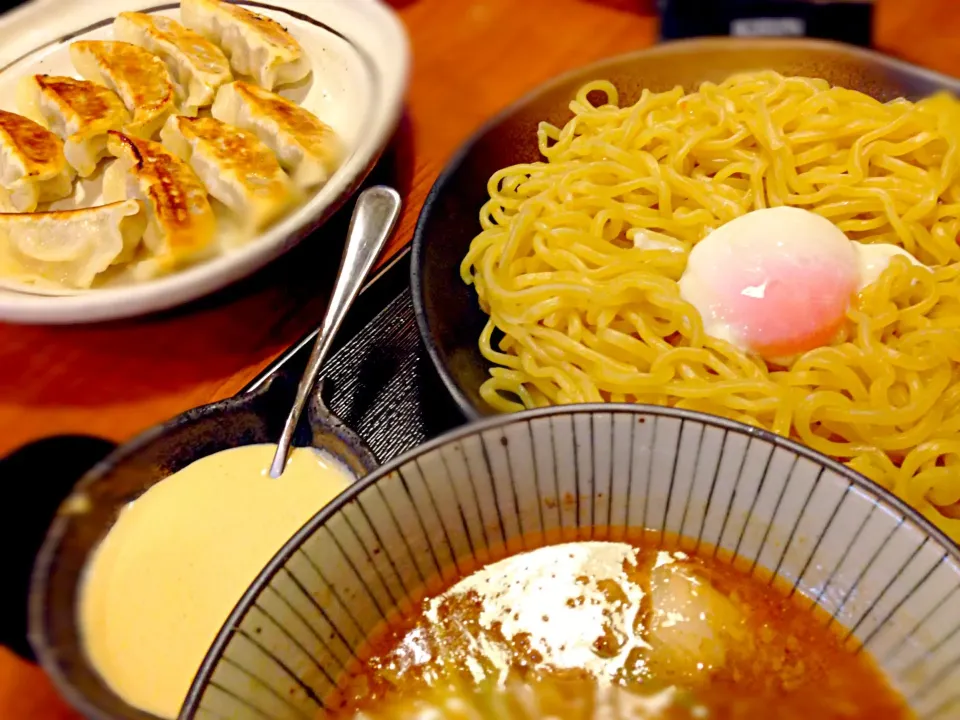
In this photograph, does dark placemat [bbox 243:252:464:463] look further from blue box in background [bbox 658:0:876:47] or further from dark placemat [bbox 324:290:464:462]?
blue box in background [bbox 658:0:876:47]

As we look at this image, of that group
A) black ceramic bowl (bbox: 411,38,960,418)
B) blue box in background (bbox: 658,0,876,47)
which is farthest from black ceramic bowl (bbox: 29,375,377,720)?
blue box in background (bbox: 658,0,876,47)

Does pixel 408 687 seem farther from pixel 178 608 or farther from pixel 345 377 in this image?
pixel 345 377

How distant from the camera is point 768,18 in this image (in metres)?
1.63

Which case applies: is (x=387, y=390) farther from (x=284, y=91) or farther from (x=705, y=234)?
(x=284, y=91)

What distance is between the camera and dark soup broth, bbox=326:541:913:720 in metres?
0.74

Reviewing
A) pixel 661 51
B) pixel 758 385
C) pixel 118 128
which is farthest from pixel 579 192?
pixel 118 128

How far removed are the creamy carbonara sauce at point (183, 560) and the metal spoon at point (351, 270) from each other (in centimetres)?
5

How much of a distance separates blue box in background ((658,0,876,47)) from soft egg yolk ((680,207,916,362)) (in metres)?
0.55

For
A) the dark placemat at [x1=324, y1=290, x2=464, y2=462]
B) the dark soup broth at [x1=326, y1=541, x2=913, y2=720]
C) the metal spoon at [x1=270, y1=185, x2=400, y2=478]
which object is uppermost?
the dark soup broth at [x1=326, y1=541, x2=913, y2=720]


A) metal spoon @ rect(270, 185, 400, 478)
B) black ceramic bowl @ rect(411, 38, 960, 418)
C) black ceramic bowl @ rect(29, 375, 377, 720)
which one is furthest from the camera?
black ceramic bowl @ rect(411, 38, 960, 418)

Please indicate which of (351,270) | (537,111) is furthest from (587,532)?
(537,111)

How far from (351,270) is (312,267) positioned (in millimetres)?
184

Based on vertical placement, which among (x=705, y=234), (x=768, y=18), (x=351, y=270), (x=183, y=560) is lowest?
(x=183, y=560)

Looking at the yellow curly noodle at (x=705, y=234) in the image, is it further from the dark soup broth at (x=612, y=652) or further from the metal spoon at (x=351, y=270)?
the dark soup broth at (x=612, y=652)
